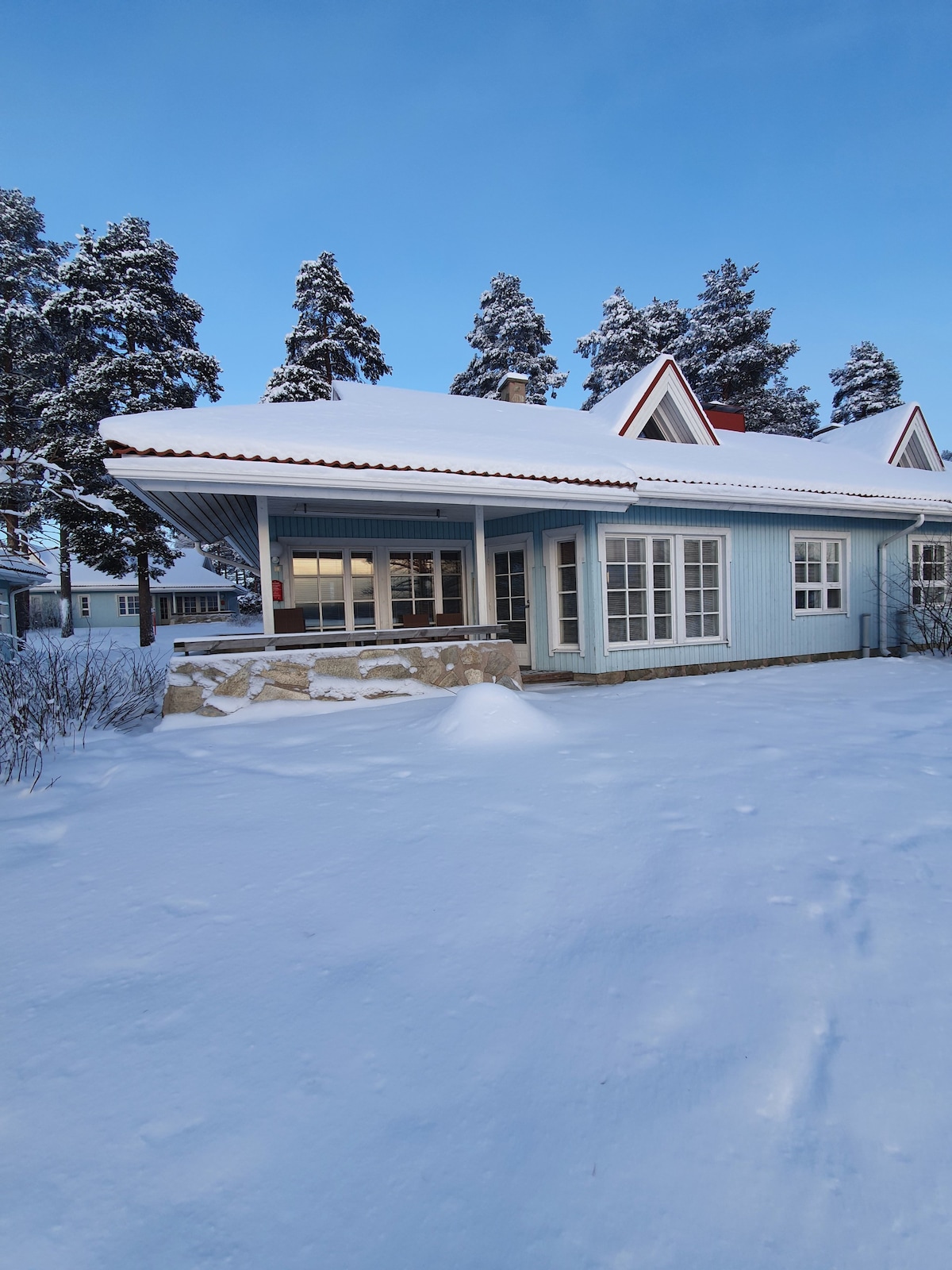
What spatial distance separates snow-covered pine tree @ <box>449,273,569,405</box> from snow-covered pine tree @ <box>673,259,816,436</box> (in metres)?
5.86

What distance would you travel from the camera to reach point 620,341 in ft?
90.4

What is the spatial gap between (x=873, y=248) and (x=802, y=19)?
15785 mm

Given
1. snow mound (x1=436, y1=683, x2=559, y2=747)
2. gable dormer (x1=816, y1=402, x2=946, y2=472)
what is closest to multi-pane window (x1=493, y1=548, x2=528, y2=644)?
snow mound (x1=436, y1=683, x2=559, y2=747)

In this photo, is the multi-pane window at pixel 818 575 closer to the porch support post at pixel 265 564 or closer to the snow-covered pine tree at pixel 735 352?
the porch support post at pixel 265 564

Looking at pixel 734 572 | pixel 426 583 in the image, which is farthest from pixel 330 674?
pixel 734 572

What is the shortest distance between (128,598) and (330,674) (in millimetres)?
29276

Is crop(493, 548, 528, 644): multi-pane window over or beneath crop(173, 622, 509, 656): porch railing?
over

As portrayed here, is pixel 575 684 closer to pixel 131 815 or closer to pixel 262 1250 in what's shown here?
pixel 131 815

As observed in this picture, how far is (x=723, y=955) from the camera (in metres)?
2.31

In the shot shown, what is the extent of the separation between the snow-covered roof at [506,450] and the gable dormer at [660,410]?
0.02 m

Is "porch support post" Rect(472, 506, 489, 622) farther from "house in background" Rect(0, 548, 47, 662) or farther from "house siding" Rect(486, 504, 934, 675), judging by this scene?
"house in background" Rect(0, 548, 47, 662)

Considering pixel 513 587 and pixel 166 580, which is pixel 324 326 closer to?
pixel 166 580

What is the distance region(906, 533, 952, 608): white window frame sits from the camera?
39.7 ft

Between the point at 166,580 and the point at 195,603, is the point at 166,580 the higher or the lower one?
the higher one
